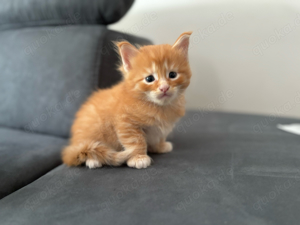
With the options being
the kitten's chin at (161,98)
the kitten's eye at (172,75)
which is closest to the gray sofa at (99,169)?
the kitten's chin at (161,98)

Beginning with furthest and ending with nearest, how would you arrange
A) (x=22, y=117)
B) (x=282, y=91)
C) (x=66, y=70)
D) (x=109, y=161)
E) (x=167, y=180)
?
(x=282, y=91)
(x=22, y=117)
(x=66, y=70)
(x=109, y=161)
(x=167, y=180)

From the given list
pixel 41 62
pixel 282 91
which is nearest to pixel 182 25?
pixel 282 91

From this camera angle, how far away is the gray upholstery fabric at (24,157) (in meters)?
0.94

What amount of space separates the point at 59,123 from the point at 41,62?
1.49 ft

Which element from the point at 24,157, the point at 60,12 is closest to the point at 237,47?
the point at 60,12

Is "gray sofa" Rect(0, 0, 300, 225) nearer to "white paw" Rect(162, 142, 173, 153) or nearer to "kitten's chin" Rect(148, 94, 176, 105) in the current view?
"white paw" Rect(162, 142, 173, 153)

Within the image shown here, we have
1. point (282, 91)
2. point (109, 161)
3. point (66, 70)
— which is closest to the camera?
point (109, 161)

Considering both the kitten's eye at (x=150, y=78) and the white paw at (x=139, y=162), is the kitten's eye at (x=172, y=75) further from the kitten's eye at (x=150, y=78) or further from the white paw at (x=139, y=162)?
the white paw at (x=139, y=162)

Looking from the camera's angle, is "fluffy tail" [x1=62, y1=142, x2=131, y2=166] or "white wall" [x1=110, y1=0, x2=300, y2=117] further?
"white wall" [x1=110, y1=0, x2=300, y2=117]

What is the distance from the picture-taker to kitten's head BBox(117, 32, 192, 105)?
37.0 inches

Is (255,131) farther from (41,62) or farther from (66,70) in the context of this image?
(41,62)

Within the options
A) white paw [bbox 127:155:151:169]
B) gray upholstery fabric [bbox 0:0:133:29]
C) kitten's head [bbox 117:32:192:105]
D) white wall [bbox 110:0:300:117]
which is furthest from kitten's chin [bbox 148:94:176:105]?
white wall [bbox 110:0:300:117]

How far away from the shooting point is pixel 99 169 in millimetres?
982

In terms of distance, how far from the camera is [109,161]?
1.00 meters
